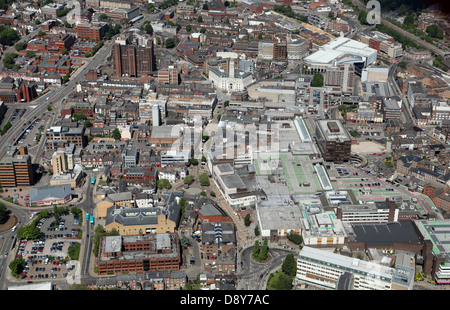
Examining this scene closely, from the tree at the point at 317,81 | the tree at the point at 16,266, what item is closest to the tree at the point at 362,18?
the tree at the point at 317,81

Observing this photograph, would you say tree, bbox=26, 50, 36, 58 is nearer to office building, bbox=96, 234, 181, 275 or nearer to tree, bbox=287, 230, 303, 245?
office building, bbox=96, 234, 181, 275

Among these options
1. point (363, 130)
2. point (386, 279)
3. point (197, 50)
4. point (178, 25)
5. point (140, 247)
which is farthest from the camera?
point (178, 25)

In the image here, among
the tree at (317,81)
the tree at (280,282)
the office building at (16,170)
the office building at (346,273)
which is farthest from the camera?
the tree at (317,81)

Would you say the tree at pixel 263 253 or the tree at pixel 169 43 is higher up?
the tree at pixel 169 43

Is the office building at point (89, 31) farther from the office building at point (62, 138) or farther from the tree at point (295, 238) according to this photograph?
the tree at point (295, 238)

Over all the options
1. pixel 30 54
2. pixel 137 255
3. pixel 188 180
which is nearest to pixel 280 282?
pixel 137 255
